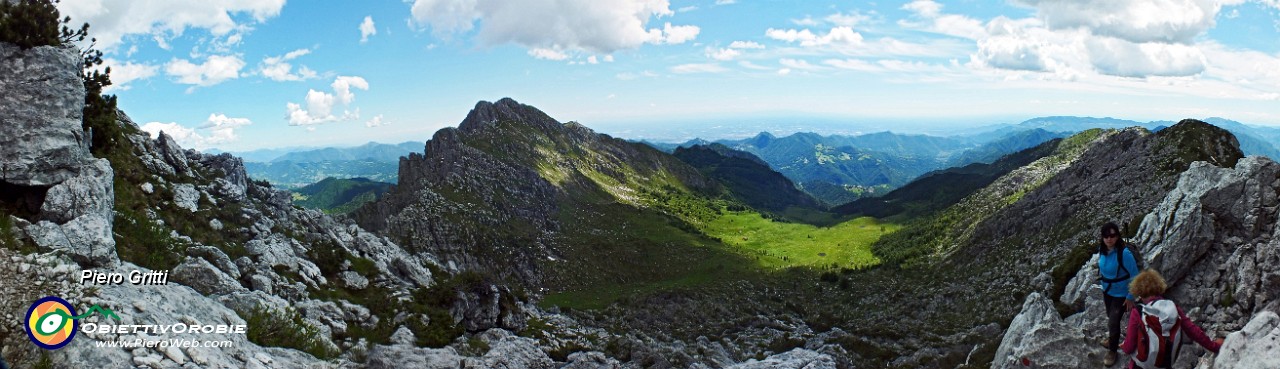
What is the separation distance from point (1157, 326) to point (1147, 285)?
0.91 metres

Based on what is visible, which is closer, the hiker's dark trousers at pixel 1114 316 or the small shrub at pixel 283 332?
the hiker's dark trousers at pixel 1114 316

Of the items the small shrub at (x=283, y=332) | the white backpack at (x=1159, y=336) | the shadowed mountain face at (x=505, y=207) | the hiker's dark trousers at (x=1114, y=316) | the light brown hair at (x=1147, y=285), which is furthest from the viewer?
the shadowed mountain face at (x=505, y=207)

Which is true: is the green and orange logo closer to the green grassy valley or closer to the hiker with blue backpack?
the hiker with blue backpack

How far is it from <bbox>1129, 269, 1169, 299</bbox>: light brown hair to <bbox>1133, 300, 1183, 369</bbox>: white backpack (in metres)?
0.24

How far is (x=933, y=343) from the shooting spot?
46156mm

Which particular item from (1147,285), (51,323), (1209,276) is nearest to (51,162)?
(51,323)

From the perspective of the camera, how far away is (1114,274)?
15.5 metres

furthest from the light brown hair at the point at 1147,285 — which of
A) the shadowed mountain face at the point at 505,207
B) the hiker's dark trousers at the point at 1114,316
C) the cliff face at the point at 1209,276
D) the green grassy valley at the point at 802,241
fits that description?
the green grassy valley at the point at 802,241

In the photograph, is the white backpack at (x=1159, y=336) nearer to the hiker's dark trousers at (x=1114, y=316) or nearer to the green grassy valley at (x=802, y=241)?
the hiker's dark trousers at (x=1114, y=316)

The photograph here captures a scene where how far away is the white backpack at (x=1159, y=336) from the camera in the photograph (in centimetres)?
1245

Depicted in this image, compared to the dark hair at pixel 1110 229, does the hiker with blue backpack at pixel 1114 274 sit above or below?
below

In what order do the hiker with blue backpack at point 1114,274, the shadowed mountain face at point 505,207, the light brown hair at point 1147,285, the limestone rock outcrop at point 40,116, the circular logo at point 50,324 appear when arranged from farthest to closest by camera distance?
the shadowed mountain face at point 505,207 → the limestone rock outcrop at point 40,116 → the hiker with blue backpack at point 1114,274 → the circular logo at point 50,324 → the light brown hair at point 1147,285

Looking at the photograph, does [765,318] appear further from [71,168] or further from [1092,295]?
[71,168]

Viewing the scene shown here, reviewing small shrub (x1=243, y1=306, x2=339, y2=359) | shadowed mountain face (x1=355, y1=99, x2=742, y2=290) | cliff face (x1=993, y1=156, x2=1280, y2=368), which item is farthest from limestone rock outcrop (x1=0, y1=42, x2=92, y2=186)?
shadowed mountain face (x1=355, y1=99, x2=742, y2=290)
